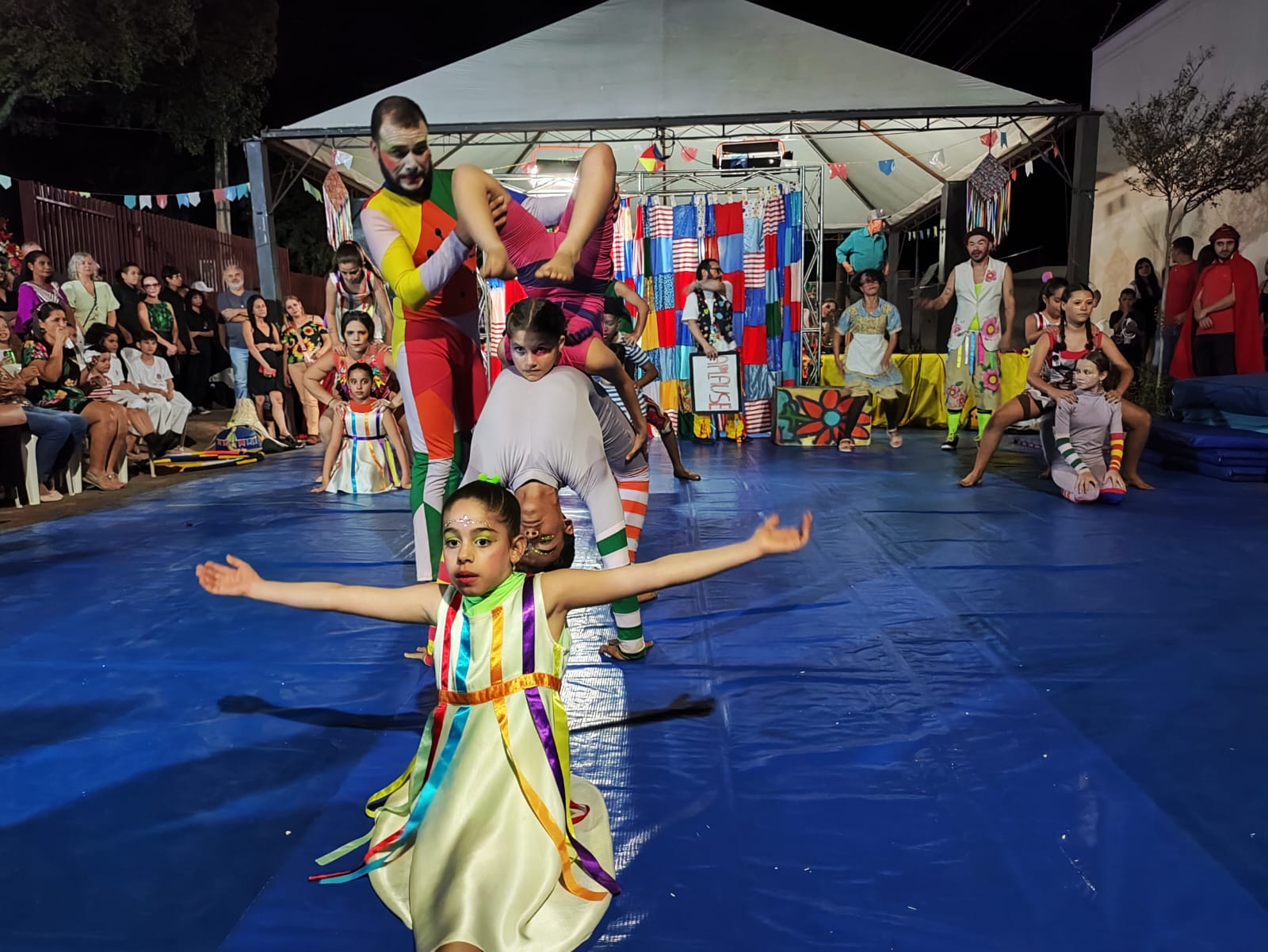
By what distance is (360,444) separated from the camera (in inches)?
232

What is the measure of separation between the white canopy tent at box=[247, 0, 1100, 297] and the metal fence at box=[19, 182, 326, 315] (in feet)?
6.02

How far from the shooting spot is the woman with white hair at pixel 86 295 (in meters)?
7.31

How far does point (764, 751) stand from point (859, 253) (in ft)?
42.1

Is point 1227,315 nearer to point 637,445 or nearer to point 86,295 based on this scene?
point 637,445

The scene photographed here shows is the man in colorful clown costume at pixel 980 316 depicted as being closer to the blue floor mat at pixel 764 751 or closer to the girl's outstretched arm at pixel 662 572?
the blue floor mat at pixel 764 751

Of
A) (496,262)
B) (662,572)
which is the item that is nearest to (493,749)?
(662,572)

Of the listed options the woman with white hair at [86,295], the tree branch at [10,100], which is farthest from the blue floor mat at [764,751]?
the tree branch at [10,100]

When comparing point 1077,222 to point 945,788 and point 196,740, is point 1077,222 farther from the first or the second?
point 196,740

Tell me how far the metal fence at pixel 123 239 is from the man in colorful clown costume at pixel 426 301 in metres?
8.21

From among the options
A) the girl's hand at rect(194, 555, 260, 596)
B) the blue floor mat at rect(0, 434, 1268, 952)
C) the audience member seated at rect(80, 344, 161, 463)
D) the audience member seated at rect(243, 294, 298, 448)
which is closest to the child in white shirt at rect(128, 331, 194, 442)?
the audience member seated at rect(80, 344, 161, 463)

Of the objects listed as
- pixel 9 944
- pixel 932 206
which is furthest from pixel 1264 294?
pixel 9 944

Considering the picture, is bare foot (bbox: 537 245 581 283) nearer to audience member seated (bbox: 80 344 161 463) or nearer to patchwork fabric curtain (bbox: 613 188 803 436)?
audience member seated (bbox: 80 344 161 463)

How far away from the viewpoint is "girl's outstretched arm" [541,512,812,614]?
159 centimetres

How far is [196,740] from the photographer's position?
2178 millimetres
